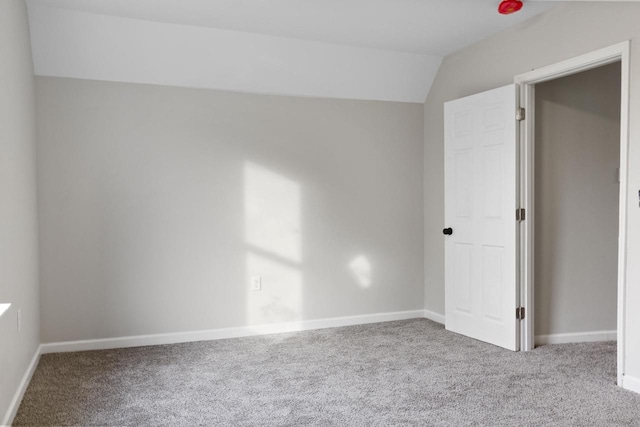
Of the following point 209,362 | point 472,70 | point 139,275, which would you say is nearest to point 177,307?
point 139,275

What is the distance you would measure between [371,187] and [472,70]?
134 centimetres

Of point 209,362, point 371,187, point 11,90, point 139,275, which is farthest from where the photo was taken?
point 371,187

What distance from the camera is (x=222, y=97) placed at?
4.40 metres

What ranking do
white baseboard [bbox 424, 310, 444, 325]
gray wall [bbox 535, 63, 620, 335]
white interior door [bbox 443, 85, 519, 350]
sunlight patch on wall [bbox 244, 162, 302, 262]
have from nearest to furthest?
white interior door [bbox 443, 85, 519, 350], gray wall [bbox 535, 63, 620, 335], sunlight patch on wall [bbox 244, 162, 302, 262], white baseboard [bbox 424, 310, 444, 325]

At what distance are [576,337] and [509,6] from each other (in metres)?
2.56

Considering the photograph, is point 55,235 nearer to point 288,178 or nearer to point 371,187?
point 288,178

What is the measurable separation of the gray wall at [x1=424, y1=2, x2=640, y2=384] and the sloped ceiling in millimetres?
136

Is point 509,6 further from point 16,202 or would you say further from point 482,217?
point 16,202

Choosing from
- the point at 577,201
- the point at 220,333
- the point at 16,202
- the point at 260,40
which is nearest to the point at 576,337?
the point at 577,201

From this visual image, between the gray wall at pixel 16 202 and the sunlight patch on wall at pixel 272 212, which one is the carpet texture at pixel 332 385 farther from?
the sunlight patch on wall at pixel 272 212

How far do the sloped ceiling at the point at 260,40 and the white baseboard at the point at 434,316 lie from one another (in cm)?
214

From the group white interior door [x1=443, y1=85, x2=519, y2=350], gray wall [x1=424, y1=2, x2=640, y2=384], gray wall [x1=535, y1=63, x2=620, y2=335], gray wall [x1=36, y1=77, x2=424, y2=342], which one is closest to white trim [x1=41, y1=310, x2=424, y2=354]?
gray wall [x1=36, y1=77, x2=424, y2=342]

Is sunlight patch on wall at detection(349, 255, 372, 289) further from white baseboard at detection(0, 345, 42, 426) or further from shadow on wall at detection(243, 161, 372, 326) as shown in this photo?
white baseboard at detection(0, 345, 42, 426)

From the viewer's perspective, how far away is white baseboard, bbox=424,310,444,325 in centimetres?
488
